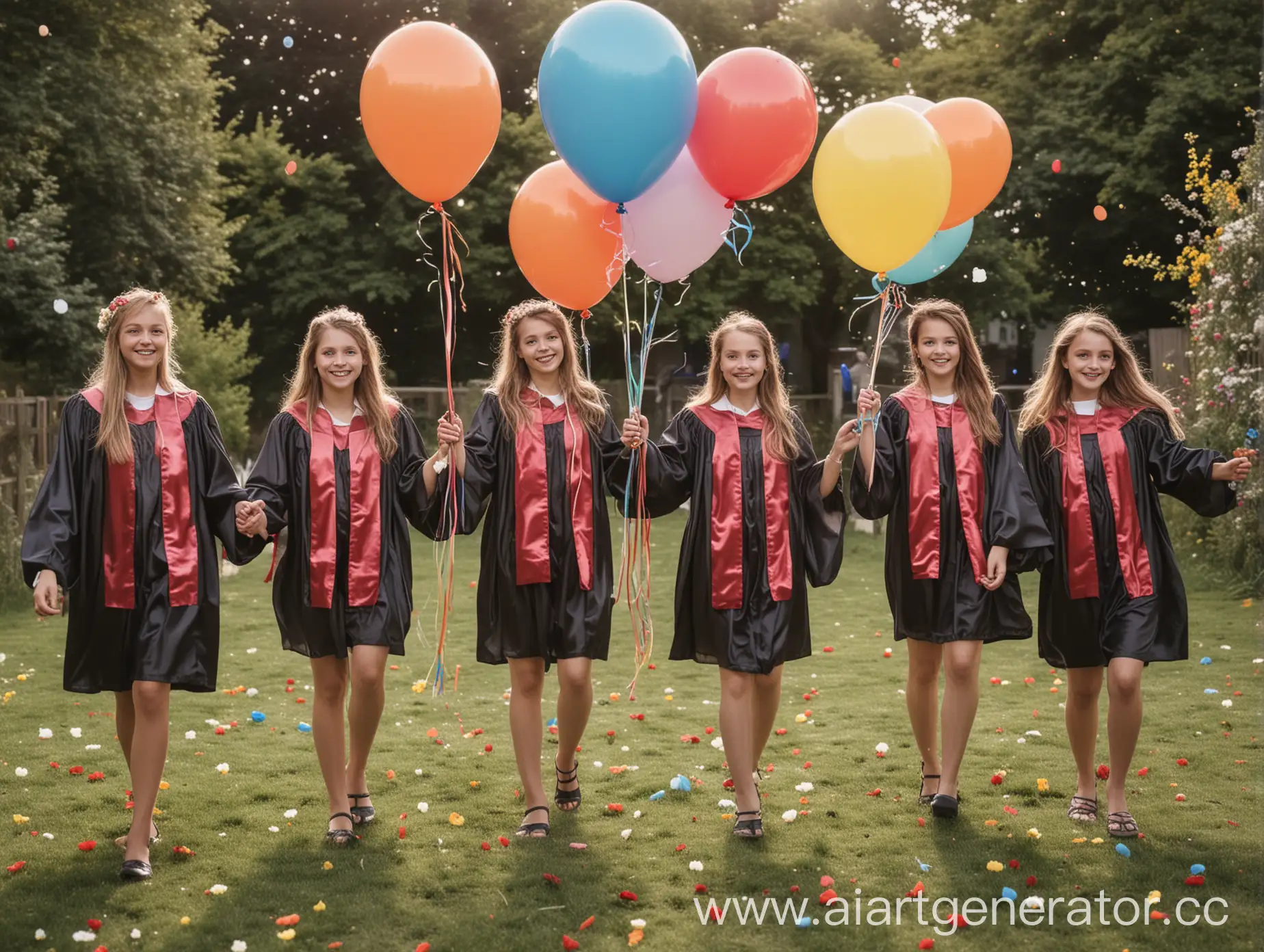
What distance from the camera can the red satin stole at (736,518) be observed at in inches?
194

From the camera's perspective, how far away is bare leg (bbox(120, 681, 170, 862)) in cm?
441

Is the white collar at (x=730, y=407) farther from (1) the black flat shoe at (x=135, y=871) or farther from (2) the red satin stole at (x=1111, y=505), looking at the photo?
(1) the black flat shoe at (x=135, y=871)

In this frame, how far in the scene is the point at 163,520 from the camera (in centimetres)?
452

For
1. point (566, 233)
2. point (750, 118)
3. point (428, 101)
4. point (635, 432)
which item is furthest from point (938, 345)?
point (428, 101)

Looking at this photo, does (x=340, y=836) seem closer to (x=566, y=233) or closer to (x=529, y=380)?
(x=529, y=380)

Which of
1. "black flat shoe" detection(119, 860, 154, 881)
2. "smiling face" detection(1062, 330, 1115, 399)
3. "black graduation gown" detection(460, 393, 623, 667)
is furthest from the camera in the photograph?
"smiling face" detection(1062, 330, 1115, 399)

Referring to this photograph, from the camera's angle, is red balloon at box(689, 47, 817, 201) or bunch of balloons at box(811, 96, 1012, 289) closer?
bunch of balloons at box(811, 96, 1012, 289)

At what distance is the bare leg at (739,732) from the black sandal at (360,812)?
4.69ft

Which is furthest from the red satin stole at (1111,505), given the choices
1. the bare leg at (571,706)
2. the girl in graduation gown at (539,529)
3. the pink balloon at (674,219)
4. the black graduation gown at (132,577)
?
the black graduation gown at (132,577)

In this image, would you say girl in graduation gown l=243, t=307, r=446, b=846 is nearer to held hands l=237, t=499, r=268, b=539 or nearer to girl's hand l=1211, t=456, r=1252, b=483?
held hands l=237, t=499, r=268, b=539

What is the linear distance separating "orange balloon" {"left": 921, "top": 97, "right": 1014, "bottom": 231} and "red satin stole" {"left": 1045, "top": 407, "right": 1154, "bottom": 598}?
1069mm

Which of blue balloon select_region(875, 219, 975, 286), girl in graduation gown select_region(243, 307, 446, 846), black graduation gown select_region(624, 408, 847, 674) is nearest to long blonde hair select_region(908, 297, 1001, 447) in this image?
blue balloon select_region(875, 219, 975, 286)

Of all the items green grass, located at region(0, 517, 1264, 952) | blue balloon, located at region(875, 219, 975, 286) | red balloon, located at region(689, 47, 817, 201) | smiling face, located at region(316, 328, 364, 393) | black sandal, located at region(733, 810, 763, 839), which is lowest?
green grass, located at region(0, 517, 1264, 952)

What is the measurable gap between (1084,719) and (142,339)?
3786 mm
